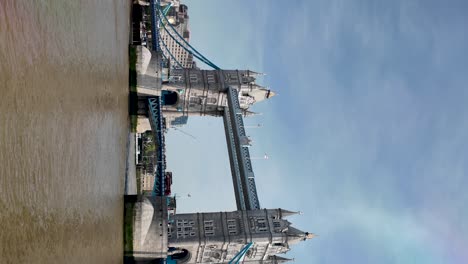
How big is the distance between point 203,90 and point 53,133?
52.3m

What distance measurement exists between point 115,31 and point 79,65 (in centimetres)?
1659

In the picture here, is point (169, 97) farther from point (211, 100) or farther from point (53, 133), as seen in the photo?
point (53, 133)

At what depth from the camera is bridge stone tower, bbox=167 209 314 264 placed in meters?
54.4

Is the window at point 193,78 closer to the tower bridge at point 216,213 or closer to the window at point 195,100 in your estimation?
the tower bridge at point 216,213

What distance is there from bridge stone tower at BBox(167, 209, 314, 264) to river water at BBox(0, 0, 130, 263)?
25.3 meters

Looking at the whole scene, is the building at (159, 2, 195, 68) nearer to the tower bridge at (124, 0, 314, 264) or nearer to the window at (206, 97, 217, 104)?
the tower bridge at (124, 0, 314, 264)

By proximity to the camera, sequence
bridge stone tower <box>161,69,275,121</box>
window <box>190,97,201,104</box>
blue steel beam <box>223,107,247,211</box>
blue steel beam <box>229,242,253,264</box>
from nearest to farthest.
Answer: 1. blue steel beam <box>229,242,253,264</box>
2. blue steel beam <box>223,107,247,211</box>
3. bridge stone tower <box>161,69,275,121</box>
4. window <box>190,97,201,104</box>

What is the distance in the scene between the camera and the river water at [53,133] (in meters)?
12.8

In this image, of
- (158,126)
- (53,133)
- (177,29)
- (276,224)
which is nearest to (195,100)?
(158,126)

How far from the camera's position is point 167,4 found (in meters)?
91.1

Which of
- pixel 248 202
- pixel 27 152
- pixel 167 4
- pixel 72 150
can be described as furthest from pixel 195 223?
pixel 167 4

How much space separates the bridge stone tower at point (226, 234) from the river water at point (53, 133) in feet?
82.9

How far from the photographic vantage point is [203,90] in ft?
224

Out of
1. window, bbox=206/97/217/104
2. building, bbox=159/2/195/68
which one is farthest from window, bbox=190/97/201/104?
building, bbox=159/2/195/68
